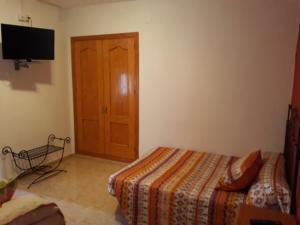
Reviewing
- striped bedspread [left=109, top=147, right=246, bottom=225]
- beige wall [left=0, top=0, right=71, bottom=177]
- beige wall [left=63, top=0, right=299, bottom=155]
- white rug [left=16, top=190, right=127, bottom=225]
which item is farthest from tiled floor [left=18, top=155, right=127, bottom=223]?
beige wall [left=63, top=0, right=299, bottom=155]

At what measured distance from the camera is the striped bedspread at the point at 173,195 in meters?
2.15

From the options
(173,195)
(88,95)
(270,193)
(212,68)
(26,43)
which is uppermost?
(26,43)

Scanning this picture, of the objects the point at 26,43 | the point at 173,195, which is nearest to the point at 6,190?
the point at 173,195

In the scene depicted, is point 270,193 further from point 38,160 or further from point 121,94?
point 38,160

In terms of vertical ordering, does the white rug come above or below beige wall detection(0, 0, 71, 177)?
below

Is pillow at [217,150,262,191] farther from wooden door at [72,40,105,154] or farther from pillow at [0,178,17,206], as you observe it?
wooden door at [72,40,105,154]

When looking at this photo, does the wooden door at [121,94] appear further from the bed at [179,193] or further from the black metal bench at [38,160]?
the bed at [179,193]

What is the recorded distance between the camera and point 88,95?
13.9 feet

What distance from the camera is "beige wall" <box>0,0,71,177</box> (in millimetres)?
3375

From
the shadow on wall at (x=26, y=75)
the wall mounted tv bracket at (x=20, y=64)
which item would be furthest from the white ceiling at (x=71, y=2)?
the wall mounted tv bracket at (x=20, y=64)

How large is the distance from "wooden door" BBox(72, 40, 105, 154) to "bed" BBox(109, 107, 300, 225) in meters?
1.61

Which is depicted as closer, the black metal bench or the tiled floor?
the tiled floor

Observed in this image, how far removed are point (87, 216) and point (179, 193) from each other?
1.08 meters

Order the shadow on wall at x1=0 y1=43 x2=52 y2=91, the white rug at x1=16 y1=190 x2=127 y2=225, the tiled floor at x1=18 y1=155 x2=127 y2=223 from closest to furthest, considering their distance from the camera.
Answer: the white rug at x1=16 y1=190 x2=127 y2=225
the tiled floor at x1=18 y1=155 x2=127 y2=223
the shadow on wall at x1=0 y1=43 x2=52 y2=91
